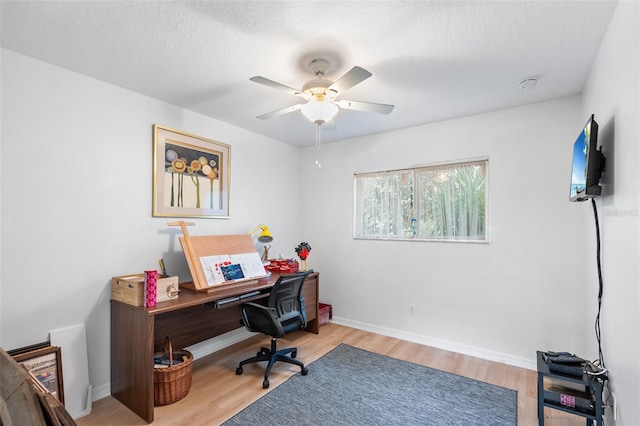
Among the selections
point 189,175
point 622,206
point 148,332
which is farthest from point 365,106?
point 148,332

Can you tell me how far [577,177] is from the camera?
6.33 feet

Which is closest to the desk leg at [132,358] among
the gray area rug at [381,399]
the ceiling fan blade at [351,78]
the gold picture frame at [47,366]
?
the gold picture frame at [47,366]

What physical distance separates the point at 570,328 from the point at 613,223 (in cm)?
147

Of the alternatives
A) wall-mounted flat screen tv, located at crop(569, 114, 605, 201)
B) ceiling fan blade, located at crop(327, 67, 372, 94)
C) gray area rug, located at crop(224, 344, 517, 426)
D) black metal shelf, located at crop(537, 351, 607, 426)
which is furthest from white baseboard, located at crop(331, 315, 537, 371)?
ceiling fan blade, located at crop(327, 67, 372, 94)

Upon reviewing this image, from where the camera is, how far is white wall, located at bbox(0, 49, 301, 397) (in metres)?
1.99

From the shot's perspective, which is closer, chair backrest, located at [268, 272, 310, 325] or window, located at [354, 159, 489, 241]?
chair backrest, located at [268, 272, 310, 325]

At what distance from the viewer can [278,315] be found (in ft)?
8.70

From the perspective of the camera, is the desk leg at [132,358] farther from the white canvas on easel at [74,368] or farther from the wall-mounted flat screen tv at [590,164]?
the wall-mounted flat screen tv at [590,164]

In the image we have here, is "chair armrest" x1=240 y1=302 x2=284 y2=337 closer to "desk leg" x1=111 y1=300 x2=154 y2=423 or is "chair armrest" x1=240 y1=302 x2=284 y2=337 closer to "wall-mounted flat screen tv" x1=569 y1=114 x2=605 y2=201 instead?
"desk leg" x1=111 y1=300 x2=154 y2=423

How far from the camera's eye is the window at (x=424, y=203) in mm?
3168

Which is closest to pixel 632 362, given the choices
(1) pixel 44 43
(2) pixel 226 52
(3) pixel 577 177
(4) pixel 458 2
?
(3) pixel 577 177

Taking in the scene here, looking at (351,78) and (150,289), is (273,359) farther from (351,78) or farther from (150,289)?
(351,78)

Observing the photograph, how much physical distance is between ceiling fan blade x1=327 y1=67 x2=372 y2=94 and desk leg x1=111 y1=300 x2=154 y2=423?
200 centimetres

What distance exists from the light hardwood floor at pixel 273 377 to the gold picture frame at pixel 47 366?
329 mm
